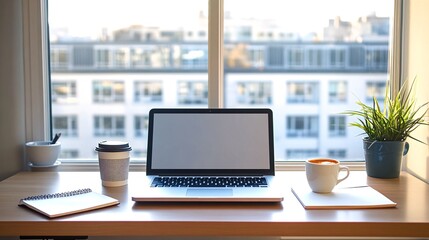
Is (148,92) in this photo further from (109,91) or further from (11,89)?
(11,89)

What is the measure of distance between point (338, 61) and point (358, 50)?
10cm

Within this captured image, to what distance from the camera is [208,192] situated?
1.48m

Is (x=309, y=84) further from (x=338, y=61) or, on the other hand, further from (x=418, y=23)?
(x=418, y=23)

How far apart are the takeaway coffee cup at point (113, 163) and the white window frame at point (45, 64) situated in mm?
Result: 369

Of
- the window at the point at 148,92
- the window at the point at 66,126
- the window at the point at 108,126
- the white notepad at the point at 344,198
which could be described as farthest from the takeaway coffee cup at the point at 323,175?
the window at the point at 66,126

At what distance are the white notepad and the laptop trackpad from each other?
0.22 meters

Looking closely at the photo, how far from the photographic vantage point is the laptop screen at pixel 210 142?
67.7 inches

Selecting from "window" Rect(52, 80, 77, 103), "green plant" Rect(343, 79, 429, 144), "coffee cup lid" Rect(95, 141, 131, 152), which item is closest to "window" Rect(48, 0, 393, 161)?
"window" Rect(52, 80, 77, 103)

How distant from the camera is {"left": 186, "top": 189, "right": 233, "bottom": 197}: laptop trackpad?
57.2 inches

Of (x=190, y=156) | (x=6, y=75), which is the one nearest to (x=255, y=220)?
(x=190, y=156)

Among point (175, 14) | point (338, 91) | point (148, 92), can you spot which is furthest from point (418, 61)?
point (148, 92)

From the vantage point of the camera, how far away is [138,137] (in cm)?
205

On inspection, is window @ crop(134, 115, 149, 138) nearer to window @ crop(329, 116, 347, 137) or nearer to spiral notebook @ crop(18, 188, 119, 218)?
spiral notebook @ crop(18, 188, 119, 218)

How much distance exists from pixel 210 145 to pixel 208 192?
30 cm
